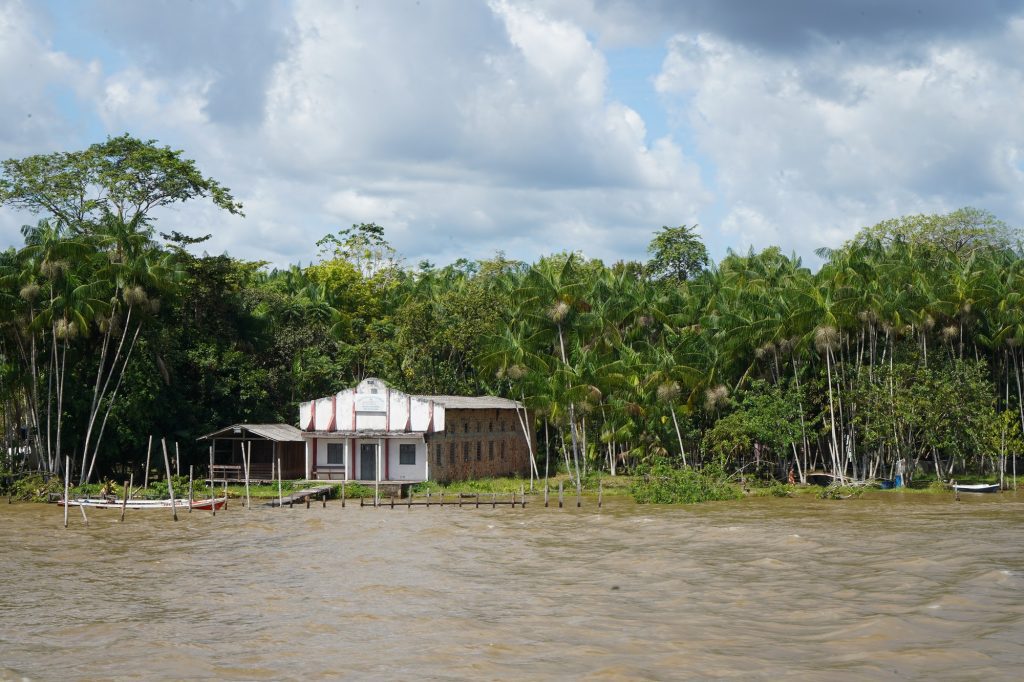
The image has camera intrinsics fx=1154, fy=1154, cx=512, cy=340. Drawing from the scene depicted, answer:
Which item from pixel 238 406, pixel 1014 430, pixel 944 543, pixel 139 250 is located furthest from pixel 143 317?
pixel 1014 430

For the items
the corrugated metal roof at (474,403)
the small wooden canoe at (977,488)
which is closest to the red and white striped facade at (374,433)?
the corrugated metal roof at (474,403)

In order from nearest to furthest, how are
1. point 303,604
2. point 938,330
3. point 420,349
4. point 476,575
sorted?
point 303,604, point 476,575, point 938,330, point 420,349

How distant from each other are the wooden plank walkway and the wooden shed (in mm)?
2859

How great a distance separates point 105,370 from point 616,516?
24799 millimetres

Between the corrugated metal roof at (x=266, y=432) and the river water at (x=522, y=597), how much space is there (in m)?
10.0

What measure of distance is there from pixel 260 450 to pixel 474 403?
10.3 m

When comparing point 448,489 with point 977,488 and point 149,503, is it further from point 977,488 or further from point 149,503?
point 977,488

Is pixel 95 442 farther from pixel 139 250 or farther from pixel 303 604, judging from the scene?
pixel 303 604

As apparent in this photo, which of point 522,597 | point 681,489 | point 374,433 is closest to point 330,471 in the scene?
point 374,433

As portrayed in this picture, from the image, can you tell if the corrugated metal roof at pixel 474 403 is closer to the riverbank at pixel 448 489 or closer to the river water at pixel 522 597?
Result: the riverbank at pixel 448 489

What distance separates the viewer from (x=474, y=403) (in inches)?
2098

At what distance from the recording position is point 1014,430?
48531mm

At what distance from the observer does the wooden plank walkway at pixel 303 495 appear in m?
43.7

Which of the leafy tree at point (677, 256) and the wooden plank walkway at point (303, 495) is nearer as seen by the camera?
the wooden plank walkway at point (303, 495)
